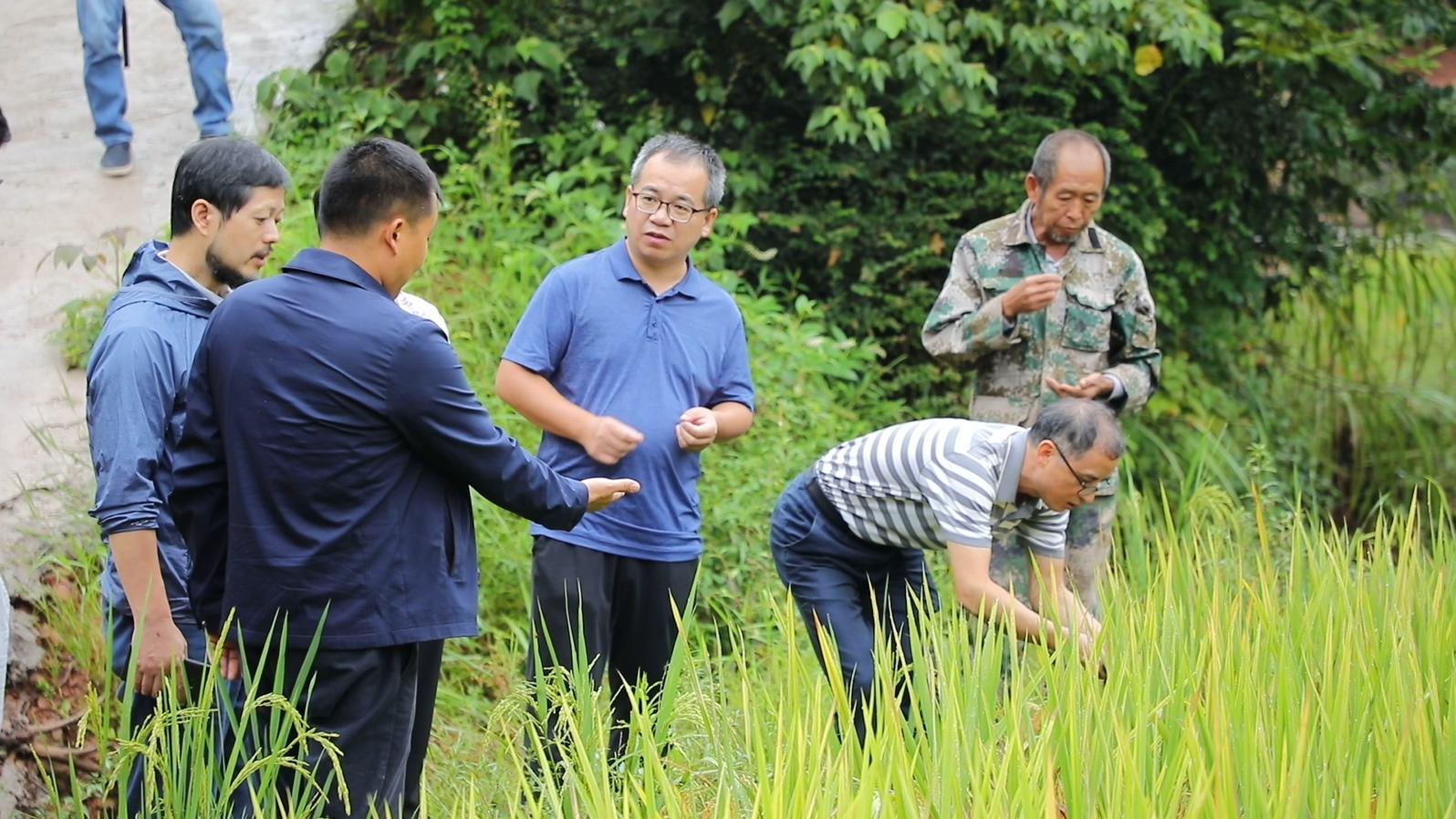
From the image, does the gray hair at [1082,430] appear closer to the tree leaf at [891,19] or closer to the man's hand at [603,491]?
the man's hand at [603,491]

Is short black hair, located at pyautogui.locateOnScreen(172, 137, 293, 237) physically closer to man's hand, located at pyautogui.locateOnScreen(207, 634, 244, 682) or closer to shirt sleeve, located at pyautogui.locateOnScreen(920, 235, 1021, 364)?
man's hand, located at pyautogui.locateOnScreen(207, 634, 244, 682)

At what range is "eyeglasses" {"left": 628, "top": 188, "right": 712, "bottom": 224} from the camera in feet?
12.4

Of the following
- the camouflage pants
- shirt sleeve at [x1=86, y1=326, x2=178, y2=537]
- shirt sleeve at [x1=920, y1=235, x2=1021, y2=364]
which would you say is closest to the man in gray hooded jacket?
shirt sleeve at [x1=86, y1=326, x2=178, y2=537]

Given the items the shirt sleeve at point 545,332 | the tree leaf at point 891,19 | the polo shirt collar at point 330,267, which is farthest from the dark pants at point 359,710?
the tree leaf at point 891,19

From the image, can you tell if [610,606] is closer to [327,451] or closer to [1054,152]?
[327,451]

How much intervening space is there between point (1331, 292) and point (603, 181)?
12.4ft

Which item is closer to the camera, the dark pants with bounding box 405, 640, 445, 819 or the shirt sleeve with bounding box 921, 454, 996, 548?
the dark pants with bounding box 405, 640, 445, 819

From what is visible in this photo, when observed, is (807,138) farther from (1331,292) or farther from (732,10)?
(1331,292)

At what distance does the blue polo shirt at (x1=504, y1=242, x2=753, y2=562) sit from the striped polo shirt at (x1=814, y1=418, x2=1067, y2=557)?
36 cm

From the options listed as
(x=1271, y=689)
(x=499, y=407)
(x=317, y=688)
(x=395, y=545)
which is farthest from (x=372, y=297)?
(x=499, y=407)

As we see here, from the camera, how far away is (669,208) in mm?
3768

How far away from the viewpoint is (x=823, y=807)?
2197mm

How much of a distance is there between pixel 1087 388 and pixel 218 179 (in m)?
2.32

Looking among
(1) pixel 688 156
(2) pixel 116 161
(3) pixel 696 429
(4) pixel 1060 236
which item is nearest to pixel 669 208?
(1) pixel 688 156
